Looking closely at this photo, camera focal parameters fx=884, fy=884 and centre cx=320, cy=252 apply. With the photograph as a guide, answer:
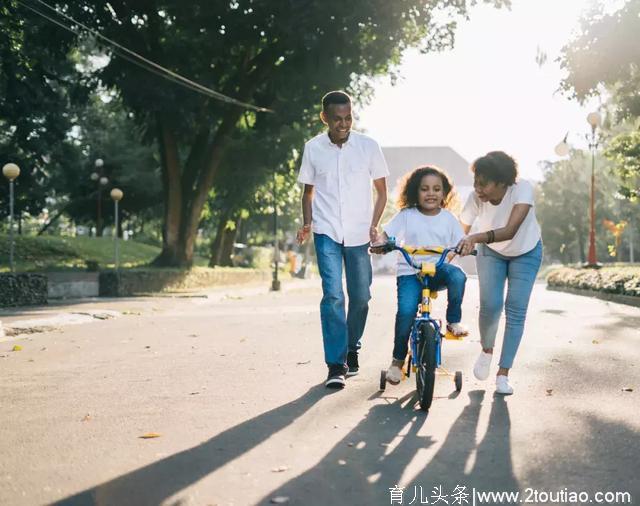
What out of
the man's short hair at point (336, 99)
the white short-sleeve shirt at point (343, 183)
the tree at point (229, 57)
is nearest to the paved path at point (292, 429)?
the white short-sleeve shirt at point (343, 183)

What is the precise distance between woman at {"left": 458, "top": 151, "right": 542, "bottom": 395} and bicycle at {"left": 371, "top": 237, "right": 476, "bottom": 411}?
0.40m

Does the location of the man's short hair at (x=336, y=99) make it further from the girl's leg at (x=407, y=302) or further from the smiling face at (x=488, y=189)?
the girl's leg at (x=407, y=302)

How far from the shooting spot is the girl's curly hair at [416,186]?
6.24 meters

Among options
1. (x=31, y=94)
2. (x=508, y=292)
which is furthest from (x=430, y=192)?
(x=31, y=94)

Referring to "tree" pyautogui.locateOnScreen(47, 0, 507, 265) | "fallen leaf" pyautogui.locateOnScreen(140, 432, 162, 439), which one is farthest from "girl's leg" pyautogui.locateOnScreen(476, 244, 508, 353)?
"tree" pyautogui.locateOnScreen(47, 0, 507, 265)

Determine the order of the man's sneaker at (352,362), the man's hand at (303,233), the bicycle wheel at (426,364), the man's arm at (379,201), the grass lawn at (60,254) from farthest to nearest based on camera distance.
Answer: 1. the grass lawn at (60,254)
2. the man's sneaker at (352,362)
3. the man's arm at (379,201)
4. the man's hand at (303,233)
5. the bicycle wheel at (426,364)

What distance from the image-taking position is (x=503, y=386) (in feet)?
20.2

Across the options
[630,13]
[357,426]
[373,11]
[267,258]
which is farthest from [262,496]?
[267,258]

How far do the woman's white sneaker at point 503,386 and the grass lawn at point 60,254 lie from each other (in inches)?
856

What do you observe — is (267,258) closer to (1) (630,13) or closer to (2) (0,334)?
Answer: (1) (630,13)

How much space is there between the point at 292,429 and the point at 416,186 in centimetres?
210

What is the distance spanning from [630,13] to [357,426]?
659 inches

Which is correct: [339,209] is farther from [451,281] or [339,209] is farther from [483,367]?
[483,367]

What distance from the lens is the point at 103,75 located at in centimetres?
2455
